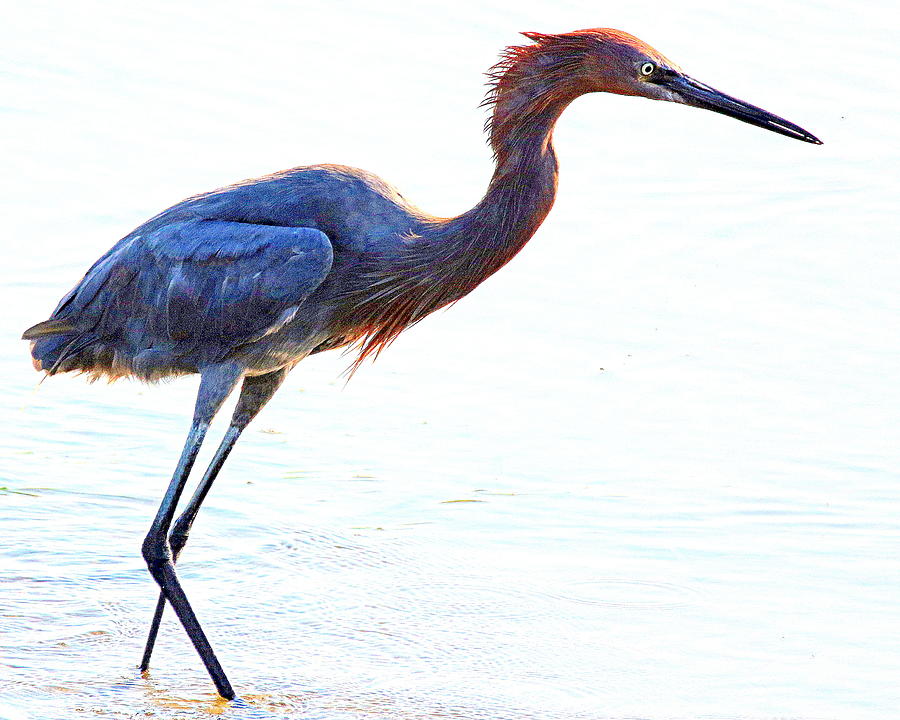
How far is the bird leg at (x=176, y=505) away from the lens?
603 cm

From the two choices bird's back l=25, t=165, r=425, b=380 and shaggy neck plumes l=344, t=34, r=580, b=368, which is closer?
shaggy neck plumes l=344, t=34, r=580, b=368

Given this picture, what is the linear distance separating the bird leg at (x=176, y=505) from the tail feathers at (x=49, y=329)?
682 mm

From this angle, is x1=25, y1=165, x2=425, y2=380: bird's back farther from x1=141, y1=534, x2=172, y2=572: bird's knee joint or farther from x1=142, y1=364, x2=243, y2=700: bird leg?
x1=141, y1=534, x2=172, y2=572: bird's knee joint

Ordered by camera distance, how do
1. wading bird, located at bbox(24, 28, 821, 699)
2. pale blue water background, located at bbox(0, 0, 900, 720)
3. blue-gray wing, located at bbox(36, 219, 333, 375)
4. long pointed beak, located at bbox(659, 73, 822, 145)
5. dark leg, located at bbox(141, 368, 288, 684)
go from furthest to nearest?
dark leg, located at bbox(141, 368, 288, 684) → pale blue water background, located at bbox(0, 0, 900, 720) → blue-gray wing, located at bbox(36, 219, 333, 375) → wading bird, located at bbox(24, 28, 821, 699) → long pointed beak, located at bbox(659, 73, 822, 145)

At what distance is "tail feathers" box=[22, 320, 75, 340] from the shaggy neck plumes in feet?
4.02

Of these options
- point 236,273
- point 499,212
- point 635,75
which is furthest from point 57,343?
point 635,75

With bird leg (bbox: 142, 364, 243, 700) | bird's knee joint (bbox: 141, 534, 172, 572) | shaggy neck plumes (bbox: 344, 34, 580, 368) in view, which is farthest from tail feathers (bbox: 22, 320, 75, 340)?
shaggy neck plumes (bbox: 344, 34, 580, 368)

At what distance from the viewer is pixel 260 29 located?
541 inches

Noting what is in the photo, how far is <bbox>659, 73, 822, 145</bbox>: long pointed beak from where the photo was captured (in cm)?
577

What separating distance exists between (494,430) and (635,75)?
2749 mm

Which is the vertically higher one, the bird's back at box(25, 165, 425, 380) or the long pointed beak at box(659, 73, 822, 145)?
the long pointed beak at box(659, 73, 822, 145)

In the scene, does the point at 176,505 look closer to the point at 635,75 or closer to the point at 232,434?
the point at 232,434

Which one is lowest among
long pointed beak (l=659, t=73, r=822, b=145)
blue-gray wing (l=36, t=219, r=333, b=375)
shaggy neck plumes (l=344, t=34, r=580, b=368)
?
blue-gray wing (l=36, t=219, r=333, b=375)

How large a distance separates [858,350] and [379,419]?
2859 mm
